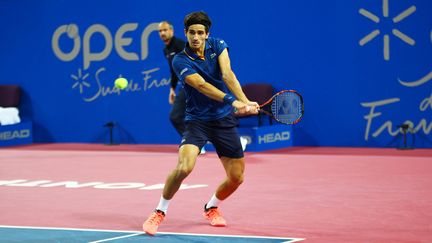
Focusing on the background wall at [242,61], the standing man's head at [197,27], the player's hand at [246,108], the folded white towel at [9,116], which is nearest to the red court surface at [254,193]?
the background wall at [242,61]

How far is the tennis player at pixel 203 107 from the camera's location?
663 centimetres

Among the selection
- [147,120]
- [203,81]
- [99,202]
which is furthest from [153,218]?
[147,120]

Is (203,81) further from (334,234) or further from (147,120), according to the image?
(147,120)

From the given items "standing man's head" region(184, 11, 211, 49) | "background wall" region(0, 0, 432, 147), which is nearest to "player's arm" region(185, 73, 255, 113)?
"standing man's head" region(184, 11, 211, 49)

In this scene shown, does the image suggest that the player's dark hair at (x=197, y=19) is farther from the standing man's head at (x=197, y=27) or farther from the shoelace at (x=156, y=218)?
the shoelace at (x=156, y=218)

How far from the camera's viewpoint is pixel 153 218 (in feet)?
22.5

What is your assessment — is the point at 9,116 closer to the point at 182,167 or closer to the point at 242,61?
the point at 242,61

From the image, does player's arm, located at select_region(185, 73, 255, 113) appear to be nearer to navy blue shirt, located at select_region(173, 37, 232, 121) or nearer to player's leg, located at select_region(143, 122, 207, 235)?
navy blue shirt, located at select_region(173, 37, 232, 121)

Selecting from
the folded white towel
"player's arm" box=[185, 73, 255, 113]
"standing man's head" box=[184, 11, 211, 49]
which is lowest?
the folded white towel

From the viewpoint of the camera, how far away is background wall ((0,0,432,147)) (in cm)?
1303

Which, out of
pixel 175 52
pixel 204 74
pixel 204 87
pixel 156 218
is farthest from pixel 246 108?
pixel 175 52

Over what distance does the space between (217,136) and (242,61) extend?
285 inches

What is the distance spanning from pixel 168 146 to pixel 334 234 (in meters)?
7.91

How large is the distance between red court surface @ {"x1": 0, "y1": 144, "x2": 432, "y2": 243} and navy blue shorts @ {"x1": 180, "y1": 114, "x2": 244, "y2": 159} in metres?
0.64
